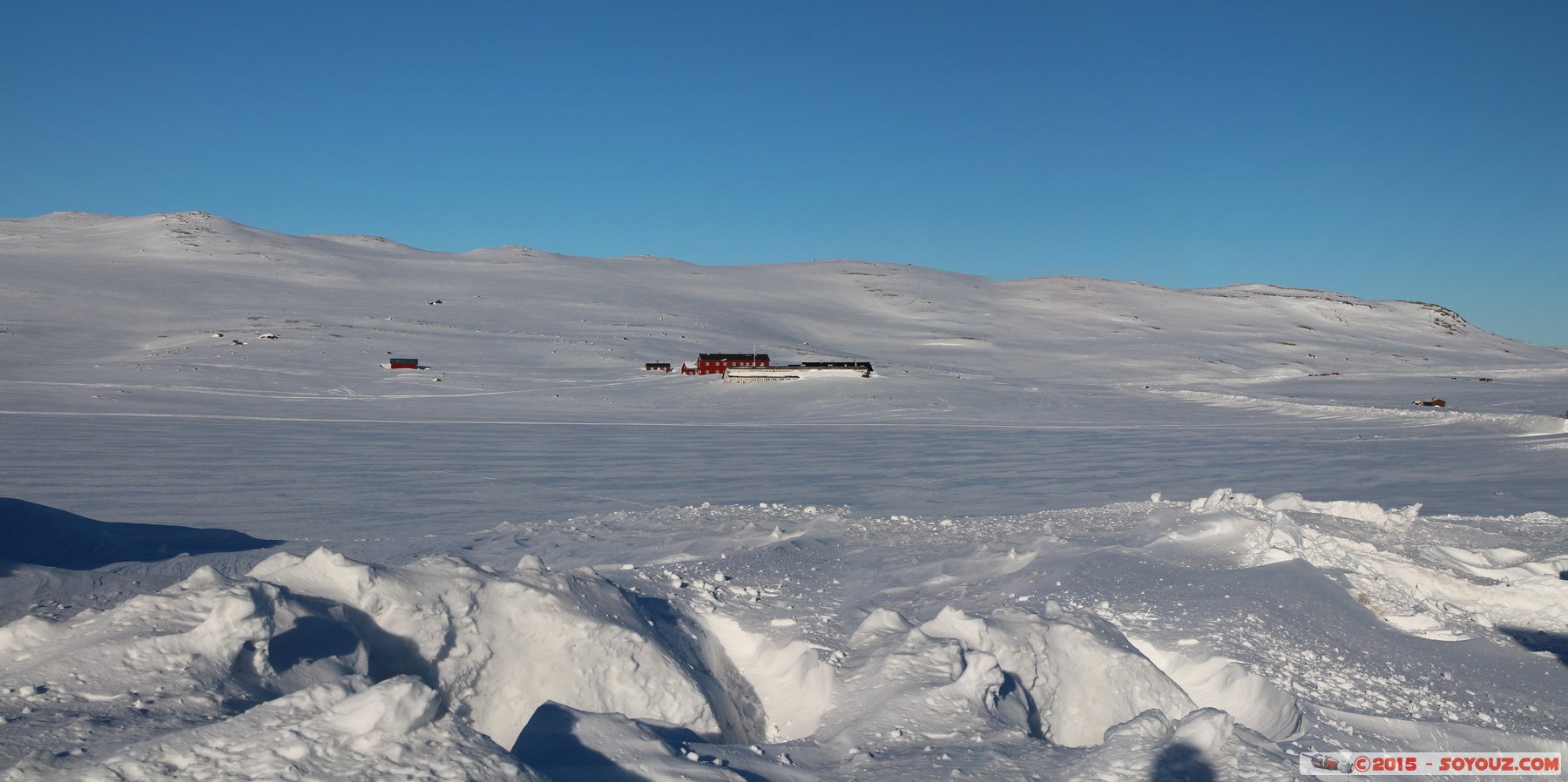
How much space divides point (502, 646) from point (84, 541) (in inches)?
216

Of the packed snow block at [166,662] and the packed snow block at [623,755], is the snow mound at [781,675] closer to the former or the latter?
the packed snow block at [623,755]

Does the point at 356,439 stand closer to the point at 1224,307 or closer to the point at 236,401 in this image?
the point at 236,401

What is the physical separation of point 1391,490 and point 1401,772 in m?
10.3

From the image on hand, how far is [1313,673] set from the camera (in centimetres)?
532

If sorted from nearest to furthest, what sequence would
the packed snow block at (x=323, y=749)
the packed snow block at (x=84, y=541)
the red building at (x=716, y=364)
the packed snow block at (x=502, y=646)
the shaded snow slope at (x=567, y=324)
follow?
the packed snow block at (x=323, y=749)
the packed snow block at (x=502, y=646)
the packed snow block at (x=84, y=541)
the shaded snow slope at (x=567, y=324)
the red building at (x=716, y=364)

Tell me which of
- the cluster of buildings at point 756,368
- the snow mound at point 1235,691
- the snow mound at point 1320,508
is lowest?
the snow mound at point 1235,691

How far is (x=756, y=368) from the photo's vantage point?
31047mm

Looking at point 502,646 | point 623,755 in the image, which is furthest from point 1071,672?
point 502,646

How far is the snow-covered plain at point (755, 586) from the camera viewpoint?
3.76 meters

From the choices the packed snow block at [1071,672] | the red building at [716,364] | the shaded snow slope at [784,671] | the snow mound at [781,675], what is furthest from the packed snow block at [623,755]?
the red building at [716,364]

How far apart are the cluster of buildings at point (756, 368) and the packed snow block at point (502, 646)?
25520 millimetres

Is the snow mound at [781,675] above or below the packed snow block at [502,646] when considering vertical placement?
below

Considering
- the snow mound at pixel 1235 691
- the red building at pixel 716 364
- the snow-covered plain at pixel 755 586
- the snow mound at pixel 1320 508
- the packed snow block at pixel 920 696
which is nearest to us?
the snow-covered plain at pixel 755 586

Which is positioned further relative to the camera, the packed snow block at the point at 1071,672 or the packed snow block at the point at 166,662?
the packed snow block at the point at 1071,672
